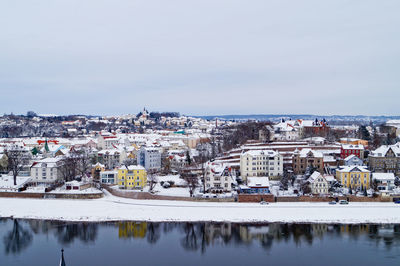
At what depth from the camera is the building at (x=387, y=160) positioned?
105 ft

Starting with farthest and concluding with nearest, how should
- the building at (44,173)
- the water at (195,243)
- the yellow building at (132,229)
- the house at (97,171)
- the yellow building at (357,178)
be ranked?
the house at (97,171)
the building at (44,173)
the yellow building at (357,178)
the yellow building at (132,229)
the water at (195,243)

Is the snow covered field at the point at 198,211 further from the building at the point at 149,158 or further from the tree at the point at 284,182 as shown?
the building at the point at 149,158

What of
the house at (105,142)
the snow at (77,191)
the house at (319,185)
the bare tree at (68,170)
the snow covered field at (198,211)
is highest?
the house at (105,142)

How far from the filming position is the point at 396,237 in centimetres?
2008

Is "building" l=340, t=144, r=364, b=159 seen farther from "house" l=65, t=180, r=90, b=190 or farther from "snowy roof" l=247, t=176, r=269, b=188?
"house" l=65, t=180, r=90, b=190

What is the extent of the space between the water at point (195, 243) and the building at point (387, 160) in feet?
36.7

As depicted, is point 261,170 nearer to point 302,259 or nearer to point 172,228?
point 172,228

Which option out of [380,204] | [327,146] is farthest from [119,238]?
[327,146]

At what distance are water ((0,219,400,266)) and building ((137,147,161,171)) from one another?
1476 cm

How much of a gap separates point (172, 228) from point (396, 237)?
1169 cm

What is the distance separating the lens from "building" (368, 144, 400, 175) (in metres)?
31.9

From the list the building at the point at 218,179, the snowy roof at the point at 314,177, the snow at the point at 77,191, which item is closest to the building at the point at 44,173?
the snow at the point at 77,191

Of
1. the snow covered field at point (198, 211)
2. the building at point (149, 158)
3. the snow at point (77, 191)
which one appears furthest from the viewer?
the building at point (149, 158)

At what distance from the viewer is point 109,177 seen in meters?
31.8
